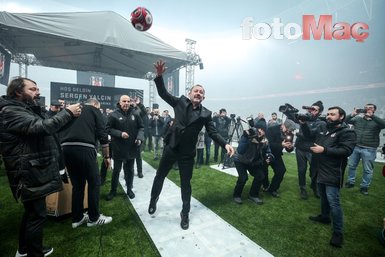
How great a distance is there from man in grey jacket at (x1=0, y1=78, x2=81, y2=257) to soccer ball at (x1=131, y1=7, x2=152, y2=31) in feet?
11.8

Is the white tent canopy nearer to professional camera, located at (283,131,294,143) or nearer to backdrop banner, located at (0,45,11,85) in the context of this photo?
backdrop banner, located at (0,45,11,85)

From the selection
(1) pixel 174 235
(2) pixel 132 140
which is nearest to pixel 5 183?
(2) pixel 132 140

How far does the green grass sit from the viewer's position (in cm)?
275

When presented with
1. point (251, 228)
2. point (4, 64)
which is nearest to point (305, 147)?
point (251, 228)

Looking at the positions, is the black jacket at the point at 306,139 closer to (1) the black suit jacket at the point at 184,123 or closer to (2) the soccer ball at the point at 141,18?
(1) the black suit jacket at the point at 184,123

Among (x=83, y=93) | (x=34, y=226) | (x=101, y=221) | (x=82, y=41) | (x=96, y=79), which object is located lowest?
(x=101, y=221)

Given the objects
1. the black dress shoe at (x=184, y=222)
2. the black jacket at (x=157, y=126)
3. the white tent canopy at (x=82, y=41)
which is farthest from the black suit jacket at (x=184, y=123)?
the white tent canopy at (x=82, y=41)

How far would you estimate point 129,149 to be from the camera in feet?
14.0

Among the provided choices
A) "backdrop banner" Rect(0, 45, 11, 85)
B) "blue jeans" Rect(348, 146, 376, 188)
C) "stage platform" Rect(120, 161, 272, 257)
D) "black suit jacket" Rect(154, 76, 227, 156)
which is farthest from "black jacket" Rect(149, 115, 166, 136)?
"backdrop banner" Rect(0, 45, 11, 85)

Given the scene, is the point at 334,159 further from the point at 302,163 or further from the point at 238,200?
the point at 238,200

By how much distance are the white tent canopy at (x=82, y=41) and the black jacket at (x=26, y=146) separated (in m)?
6.91

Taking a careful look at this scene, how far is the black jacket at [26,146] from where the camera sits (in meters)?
1.92

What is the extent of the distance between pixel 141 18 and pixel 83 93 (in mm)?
6103

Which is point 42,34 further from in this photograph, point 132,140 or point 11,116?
point 11,116
